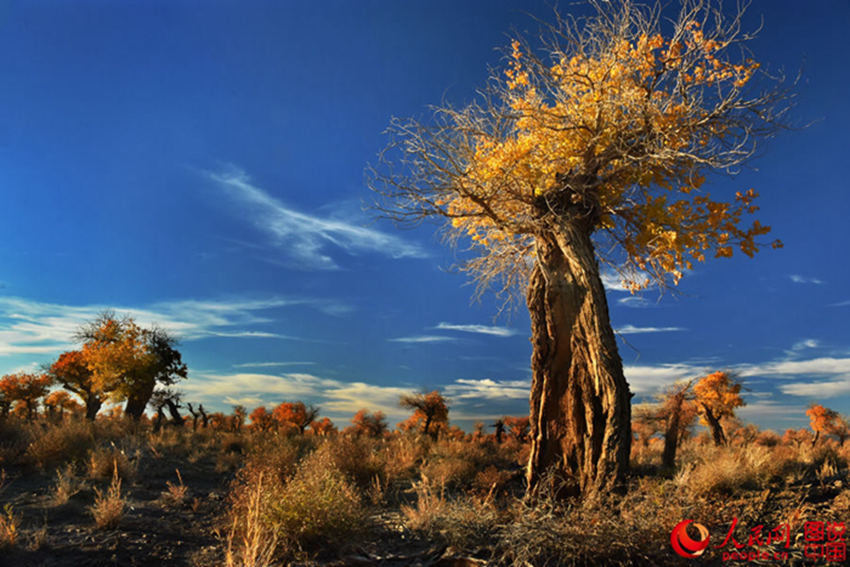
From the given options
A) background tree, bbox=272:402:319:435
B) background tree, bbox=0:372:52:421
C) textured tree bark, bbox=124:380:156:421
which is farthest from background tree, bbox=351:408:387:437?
background tree, bbox=0:372:52:421

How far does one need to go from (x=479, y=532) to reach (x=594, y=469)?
115 inches

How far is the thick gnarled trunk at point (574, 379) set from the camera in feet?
29.0

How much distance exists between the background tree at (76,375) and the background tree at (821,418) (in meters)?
50.6

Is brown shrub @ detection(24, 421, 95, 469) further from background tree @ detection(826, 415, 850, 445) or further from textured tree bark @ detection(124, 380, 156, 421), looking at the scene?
background tree @ detection(826, 415, 850, 445)

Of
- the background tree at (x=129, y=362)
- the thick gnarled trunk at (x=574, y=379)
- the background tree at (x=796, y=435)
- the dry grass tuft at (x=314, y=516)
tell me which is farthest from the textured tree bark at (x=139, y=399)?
the background tree at (x=796, y=435)

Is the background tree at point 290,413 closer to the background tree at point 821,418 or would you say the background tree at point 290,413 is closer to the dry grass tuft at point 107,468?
the dry grass tuft at point 107,468

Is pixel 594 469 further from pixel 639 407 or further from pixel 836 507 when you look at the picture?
pixel 639 407

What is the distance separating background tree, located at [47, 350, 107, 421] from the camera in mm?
37062

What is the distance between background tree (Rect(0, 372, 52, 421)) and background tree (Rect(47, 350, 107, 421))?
4403 mm

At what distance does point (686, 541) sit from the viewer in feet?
21.8

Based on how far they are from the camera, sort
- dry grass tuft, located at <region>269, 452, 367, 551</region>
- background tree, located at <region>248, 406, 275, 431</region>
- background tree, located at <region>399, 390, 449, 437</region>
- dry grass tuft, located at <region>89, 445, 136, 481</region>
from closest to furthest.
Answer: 1. dry grass tuft, located at <region>269, 452, 367, 551</region>
2. dry grass tuft, located at <region>89, 445, 136, 481</region>
3. background tree, located at <region>399, 390, 449, 437</region>
4. background tree, located at <region>248, 406, 275, 431</region>

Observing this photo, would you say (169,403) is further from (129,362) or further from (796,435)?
(796,435)

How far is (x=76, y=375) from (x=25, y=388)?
8658mm

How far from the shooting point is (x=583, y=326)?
31.6 ft
